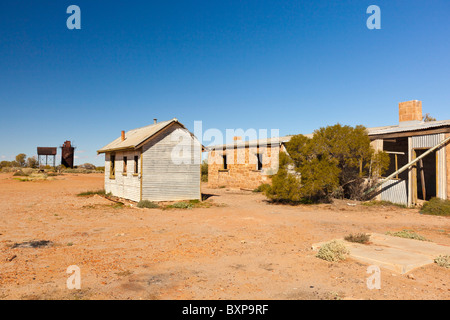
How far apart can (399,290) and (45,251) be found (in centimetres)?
763

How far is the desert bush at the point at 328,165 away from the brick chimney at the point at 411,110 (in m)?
3.63

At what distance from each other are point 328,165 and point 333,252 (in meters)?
10.3

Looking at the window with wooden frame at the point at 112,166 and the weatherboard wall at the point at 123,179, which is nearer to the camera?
the weatherboard wall at the point at 123,179

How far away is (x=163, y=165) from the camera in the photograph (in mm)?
16391

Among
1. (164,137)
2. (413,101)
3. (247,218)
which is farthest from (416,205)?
(164,137)

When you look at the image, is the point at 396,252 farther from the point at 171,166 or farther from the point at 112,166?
the point at 112,166

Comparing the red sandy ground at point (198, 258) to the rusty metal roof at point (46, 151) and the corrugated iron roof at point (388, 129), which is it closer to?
the corrugated iron roof at point (388, 129)

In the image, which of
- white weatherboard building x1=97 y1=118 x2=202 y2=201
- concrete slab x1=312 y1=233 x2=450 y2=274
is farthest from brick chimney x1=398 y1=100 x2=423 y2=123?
white weatherboard building x1=97 y1=118 x2=202 y2=201

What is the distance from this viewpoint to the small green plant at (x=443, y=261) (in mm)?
5878

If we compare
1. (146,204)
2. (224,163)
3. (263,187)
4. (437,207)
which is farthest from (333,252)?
(224,163)

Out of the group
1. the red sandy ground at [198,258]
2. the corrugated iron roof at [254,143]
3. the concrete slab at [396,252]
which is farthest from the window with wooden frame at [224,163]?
the concrete slab at [396,252]

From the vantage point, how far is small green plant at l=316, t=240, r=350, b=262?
6.29 meters

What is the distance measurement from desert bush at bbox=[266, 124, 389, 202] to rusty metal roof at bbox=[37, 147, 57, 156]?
5432cm
